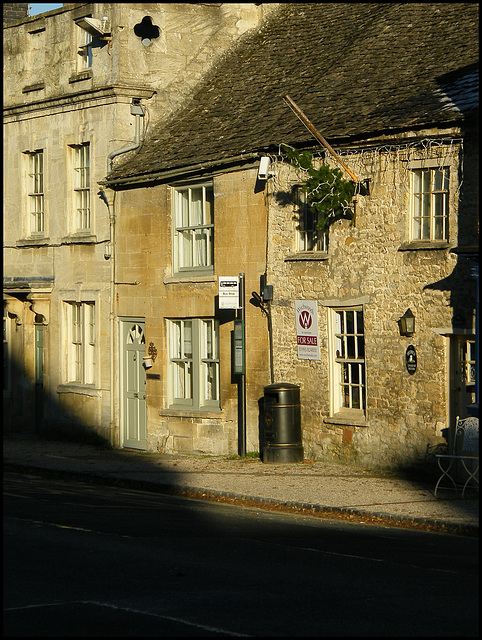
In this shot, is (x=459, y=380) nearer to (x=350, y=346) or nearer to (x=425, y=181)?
(x=350, y=346)

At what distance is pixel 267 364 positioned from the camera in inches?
770

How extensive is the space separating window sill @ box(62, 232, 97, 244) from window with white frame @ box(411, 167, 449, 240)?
8867 millimetres

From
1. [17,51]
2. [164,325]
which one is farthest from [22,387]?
[17,51]

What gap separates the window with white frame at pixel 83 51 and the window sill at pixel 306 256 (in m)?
8.19

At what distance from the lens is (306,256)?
61.0ft

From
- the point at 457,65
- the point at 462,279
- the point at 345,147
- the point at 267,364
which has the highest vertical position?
the point at 457,65

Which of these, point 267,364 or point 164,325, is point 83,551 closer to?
point 267,364

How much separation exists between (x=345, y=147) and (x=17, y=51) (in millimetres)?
11514

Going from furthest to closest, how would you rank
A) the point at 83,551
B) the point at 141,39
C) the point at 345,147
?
the point at 141,39
the point at 345,147
the point at 83,551

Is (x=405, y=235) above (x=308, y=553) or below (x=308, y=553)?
above

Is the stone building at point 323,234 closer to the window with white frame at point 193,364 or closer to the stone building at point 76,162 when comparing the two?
the window with white frame at point 193,364

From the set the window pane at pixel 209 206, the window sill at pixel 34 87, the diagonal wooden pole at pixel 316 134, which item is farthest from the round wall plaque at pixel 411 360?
the window sill at pixel 34 87

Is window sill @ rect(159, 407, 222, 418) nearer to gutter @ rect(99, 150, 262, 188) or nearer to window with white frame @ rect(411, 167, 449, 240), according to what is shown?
gutter @ rect(99, 150, 262, 188)

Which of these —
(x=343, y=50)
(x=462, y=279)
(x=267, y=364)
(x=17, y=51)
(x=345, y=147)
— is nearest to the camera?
(x=462, y=279)
